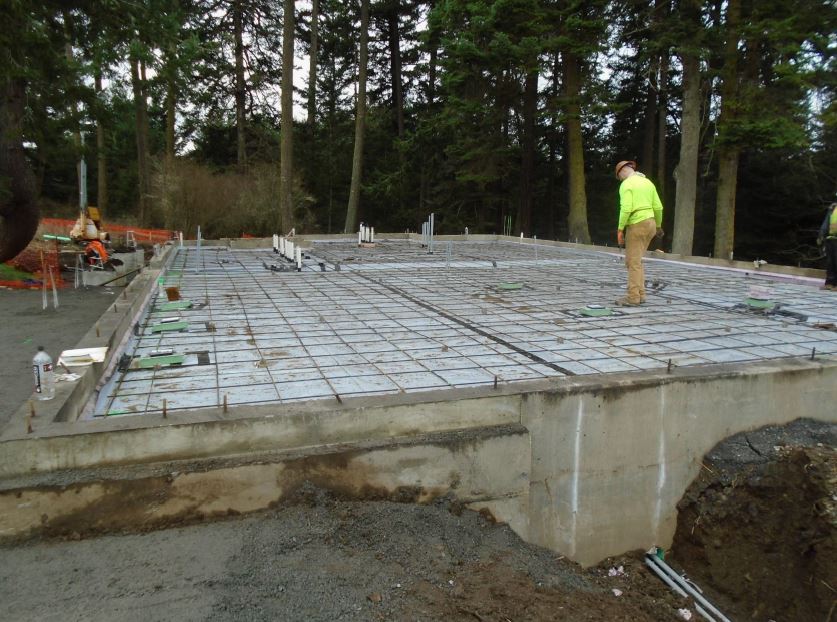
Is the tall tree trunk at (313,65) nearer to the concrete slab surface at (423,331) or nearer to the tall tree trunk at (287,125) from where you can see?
the tall tree trunk at (287,125)

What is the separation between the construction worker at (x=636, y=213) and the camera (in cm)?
600

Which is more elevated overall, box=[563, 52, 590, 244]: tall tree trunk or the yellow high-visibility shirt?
box=[563, 52, 590, 244]: tall tree trunk

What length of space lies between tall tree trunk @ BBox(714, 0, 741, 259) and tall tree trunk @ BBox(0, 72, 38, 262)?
1395 centimetres

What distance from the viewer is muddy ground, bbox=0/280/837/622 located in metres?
2.23

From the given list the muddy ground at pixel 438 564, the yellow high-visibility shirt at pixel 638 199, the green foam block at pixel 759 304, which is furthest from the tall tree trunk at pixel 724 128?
the muddy ground at pixel 438 564

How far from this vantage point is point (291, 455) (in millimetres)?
2902

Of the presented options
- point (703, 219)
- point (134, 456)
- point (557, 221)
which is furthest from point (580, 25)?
point (134, 456)

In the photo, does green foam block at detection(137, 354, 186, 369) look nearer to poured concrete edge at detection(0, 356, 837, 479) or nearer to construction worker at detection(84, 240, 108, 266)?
poured concrete edge at detection(0, 356, 837, 479)

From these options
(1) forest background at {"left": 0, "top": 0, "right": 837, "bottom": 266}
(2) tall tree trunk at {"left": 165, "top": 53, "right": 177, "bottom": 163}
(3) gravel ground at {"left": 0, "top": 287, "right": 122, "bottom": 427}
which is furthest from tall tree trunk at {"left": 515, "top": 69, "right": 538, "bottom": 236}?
(3) gravel ground at {"left": 0, "top": 287, "right": 122, "bottom": 427}

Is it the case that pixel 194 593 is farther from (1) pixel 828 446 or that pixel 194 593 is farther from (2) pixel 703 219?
(2) pixel 703 219

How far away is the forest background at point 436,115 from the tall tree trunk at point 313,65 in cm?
16

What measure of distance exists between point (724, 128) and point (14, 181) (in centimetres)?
1455

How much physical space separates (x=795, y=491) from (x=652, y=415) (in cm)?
94

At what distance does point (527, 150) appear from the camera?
2234 centimetres
